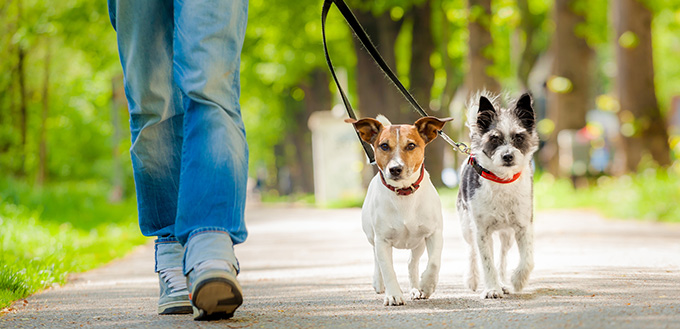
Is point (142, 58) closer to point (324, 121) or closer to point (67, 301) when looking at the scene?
point (67, 301)

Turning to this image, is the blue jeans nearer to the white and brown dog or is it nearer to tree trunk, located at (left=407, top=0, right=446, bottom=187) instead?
the white and brown dog

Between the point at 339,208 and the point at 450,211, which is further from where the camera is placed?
the point at 339,208

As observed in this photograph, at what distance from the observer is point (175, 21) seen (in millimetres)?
4152

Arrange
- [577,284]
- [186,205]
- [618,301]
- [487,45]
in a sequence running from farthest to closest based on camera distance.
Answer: [487,45] < [577,284] < [618,301] < [186,205]

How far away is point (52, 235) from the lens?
33.8 ft

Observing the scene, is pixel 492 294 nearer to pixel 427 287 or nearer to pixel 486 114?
pixel 427 287

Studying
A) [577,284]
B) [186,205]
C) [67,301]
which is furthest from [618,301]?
[67,301]

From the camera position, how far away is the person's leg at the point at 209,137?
13.1 feet

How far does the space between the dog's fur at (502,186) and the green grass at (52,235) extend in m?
2.74

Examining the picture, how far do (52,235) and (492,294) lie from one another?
6.80 meters

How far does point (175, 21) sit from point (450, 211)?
13209 millimetres

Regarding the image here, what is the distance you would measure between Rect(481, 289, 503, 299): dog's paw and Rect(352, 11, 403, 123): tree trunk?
1438cm

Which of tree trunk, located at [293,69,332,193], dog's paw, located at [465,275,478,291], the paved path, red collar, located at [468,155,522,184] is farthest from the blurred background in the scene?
red collar, located at [468,155,522,184]

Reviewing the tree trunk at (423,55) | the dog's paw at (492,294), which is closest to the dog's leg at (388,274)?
the dog's paw at (492,294)
